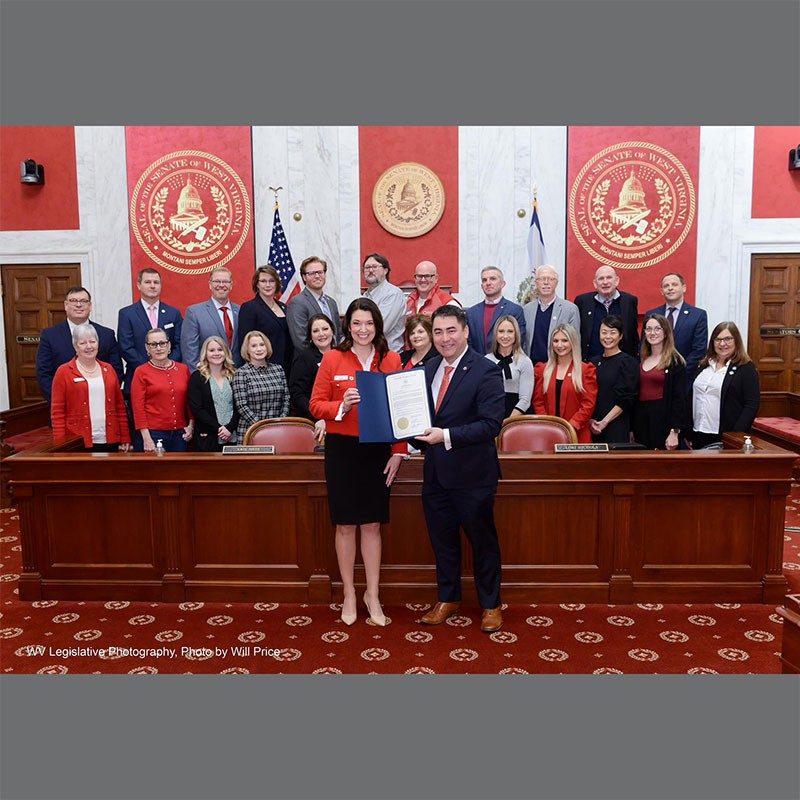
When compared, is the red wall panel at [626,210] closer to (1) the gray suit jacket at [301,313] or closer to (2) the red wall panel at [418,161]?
(2) the red wall panel at [418,161]

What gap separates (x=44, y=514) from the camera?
450cm

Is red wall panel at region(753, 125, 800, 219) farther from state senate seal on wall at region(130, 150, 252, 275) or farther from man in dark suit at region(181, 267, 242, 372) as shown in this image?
man in dark suit at region(181, 267, 242, 372)

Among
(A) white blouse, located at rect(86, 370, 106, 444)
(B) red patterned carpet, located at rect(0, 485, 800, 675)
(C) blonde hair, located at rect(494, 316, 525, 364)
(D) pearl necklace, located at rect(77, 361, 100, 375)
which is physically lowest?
(B) red patterned carpet, located at rect(0, 485, 800, 675)

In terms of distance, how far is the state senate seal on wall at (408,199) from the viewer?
29.6 ft

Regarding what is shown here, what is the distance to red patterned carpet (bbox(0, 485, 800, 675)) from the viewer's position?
366 centimetres

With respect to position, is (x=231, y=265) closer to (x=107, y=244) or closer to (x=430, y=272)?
(x=107, y=244)

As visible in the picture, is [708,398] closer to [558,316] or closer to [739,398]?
[739,398]

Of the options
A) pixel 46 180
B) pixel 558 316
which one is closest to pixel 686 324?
pixel 558 316

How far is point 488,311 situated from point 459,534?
2588mm

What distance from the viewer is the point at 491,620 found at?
4.00 metres

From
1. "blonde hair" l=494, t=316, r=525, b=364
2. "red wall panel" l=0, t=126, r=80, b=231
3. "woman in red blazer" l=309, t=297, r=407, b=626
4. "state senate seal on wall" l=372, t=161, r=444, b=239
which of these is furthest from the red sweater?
"red wall panel" l=0, t=126, r=80, b=231

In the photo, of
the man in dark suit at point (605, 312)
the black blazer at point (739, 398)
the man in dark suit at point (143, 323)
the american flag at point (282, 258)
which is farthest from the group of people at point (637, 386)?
the american flag at point (282, 258)

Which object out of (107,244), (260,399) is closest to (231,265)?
(107,244)

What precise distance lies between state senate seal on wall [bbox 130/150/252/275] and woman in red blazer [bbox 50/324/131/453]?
4.16 m
